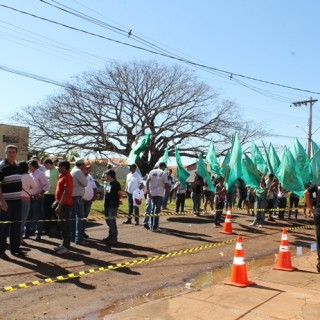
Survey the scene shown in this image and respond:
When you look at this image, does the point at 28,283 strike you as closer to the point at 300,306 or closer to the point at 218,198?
the point at 300,306

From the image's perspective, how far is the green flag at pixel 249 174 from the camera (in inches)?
596

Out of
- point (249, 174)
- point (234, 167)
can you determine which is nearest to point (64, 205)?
point (234, 167)

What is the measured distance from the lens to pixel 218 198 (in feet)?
42.0

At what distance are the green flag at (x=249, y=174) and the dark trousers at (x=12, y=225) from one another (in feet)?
29.8

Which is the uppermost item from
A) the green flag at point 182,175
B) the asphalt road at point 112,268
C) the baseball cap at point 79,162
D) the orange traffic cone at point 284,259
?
the green flag at point 182,175

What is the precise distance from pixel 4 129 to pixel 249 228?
41.3 m

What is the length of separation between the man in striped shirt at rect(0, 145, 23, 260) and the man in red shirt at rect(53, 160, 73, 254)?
0.72 m

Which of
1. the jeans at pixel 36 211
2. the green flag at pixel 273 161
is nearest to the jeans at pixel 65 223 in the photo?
the jeans at pixel 36 211

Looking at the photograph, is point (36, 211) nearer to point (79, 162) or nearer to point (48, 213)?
point (48, 213)

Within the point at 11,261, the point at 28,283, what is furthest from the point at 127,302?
the point at 11,261

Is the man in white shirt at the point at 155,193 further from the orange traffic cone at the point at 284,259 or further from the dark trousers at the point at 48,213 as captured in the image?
the orange traffic cone at the point at 284,259

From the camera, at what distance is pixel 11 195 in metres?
7.62

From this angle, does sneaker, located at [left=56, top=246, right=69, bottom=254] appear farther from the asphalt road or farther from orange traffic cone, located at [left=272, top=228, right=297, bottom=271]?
orange traffic cone, located at [left=272, top=228, right=297, bottom=271]

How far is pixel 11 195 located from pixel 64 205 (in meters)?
0.97
